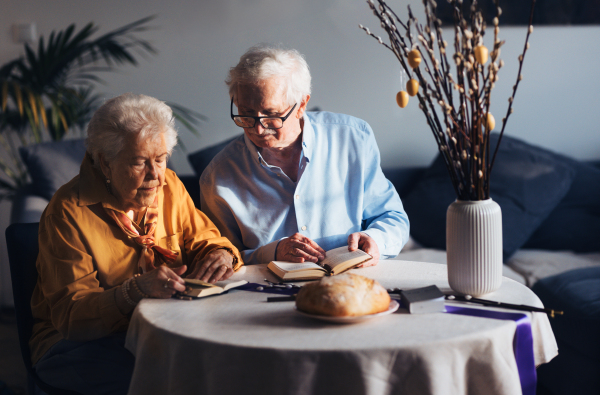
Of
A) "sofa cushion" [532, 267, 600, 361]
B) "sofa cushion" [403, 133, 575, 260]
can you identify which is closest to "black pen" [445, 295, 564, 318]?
"sofa cushion" [532, 267, 600, 361]

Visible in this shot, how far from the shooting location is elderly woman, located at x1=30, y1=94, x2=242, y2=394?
1.24 metres

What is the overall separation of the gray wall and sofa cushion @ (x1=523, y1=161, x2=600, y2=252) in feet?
1.78

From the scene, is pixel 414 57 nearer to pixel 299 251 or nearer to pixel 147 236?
pixel 299 251

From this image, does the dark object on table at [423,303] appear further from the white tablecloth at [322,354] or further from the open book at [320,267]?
the open book at [320,267]

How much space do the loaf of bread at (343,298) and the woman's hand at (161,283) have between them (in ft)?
1.06

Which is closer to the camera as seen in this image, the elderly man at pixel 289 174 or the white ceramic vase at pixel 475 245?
the white ceramic vase at pixel 475 245

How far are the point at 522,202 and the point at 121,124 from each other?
82.5 inches

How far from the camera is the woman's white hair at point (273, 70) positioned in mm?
1590

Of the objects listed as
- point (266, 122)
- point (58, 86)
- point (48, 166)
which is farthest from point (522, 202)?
point (58, 86)

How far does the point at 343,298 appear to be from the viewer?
37.7 inches

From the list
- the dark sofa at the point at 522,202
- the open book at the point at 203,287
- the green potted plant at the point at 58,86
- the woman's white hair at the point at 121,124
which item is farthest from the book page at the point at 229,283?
the green potted plant at the point at 58,86

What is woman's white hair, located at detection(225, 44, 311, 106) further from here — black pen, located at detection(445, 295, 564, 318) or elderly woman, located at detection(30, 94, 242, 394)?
black pen, located at detection(445, 295, 564, 318)

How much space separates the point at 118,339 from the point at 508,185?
83.9 inches

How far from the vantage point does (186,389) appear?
0.93 meters
